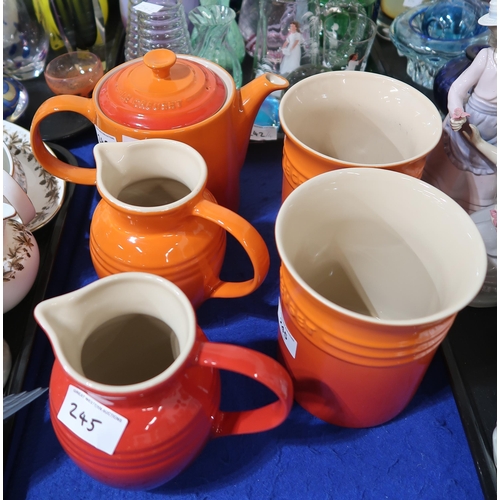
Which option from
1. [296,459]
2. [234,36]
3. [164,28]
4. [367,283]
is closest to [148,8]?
[164,28]

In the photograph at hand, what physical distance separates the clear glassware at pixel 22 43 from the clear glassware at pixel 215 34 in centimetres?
37

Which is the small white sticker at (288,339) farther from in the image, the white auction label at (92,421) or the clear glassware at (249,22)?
the clear glassware at (249,22)

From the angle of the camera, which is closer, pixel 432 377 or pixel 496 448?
pixel 496 448

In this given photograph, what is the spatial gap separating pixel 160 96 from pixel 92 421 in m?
0.38

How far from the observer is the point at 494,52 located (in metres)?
0.61

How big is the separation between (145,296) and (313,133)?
38cm

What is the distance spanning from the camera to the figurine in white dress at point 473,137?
601 millimetres

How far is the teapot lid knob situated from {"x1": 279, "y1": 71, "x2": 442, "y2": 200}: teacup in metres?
0.15

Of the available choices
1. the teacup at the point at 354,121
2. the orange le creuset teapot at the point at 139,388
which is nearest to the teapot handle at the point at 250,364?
the orange le creuset teapot at the point at 139,388

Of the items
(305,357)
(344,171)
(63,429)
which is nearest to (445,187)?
(344,171)

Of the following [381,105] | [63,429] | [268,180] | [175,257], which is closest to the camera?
[63,429]

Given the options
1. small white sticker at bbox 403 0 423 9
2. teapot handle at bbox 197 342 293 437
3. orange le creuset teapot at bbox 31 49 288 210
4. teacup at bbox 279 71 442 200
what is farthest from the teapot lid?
small white sticker at bbox 403 0 423 9

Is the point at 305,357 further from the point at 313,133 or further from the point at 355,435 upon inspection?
the point at 313,133

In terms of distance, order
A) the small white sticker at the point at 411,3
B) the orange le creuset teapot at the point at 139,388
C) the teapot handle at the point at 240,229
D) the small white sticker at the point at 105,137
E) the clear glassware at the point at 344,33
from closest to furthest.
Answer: the orange le creuset teapot at the point at 139,388
the teapot handle at the point at 240,229
the small white sticker at the point at 105,137
the clear glassware at the point at 344,33
the small white sticker at the point at 411,3
